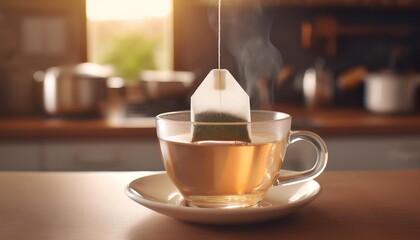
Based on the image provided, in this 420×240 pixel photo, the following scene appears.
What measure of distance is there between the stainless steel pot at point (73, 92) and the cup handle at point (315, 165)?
1619mm

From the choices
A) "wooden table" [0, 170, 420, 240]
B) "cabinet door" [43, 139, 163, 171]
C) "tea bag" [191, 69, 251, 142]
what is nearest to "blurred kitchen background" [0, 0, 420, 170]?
"cabinet door" [43, 139, 163, 171]

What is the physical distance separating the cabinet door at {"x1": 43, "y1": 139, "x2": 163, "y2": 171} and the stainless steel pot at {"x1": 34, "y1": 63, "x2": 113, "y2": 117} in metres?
0.23

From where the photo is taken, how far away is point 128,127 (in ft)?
6.75

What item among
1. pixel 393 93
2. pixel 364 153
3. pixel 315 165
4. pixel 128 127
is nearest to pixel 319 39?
pixel 393 93

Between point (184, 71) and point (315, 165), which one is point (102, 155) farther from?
point (315, 165)

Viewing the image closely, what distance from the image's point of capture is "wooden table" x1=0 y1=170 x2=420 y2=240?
65 cm

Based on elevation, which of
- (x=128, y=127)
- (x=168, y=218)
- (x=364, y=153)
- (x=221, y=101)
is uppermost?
(x=221, y=101)

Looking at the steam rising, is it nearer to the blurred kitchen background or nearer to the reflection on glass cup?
the blurred kitchen background

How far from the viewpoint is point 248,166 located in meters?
0.70

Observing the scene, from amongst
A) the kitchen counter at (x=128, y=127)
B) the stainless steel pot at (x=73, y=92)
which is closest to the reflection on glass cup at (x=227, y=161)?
the kitchen counter at (x=128, y=127)

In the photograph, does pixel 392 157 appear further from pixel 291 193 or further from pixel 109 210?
pixel 109 210

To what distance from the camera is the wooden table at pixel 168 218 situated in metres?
0.65

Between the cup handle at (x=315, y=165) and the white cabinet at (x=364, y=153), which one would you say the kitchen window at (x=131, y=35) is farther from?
the cup handle at (x=315, y=165)

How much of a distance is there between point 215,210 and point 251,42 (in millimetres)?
2098
